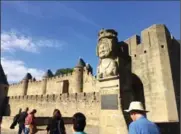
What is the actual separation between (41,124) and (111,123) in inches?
277

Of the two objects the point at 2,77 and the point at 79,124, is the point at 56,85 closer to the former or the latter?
the point at 2,77

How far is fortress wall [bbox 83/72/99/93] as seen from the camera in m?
27.9

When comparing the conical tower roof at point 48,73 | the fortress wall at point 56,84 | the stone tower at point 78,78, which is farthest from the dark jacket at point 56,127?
the conical tower roof at point 48,73

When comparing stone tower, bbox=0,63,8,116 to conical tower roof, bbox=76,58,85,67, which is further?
stone tower, bbox=0,63,8,116

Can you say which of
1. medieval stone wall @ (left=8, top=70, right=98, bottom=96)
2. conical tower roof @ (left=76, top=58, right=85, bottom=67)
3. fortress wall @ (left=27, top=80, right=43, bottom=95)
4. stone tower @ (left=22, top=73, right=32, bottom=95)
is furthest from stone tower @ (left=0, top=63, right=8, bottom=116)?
conical tower roof @ (left=76, top=58, right=85, bottom=67)

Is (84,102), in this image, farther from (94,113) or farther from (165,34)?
(165,34)

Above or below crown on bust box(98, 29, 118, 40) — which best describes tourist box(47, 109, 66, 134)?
below

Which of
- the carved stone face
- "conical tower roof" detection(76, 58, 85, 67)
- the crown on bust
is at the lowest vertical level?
the carved stone face

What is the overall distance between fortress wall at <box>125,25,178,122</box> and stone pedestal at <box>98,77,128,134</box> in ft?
4.18

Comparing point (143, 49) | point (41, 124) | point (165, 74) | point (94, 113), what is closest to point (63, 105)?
point (94, 113)

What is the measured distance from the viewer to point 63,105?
72.9 ft

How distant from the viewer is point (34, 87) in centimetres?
3912

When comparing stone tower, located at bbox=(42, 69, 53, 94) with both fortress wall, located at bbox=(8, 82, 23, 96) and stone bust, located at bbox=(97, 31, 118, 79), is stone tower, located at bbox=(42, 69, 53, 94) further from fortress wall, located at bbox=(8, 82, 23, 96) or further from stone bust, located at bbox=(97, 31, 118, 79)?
stone bust, located at bbox=(97, 31, 118, 79)

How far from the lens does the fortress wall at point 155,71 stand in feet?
19.3
